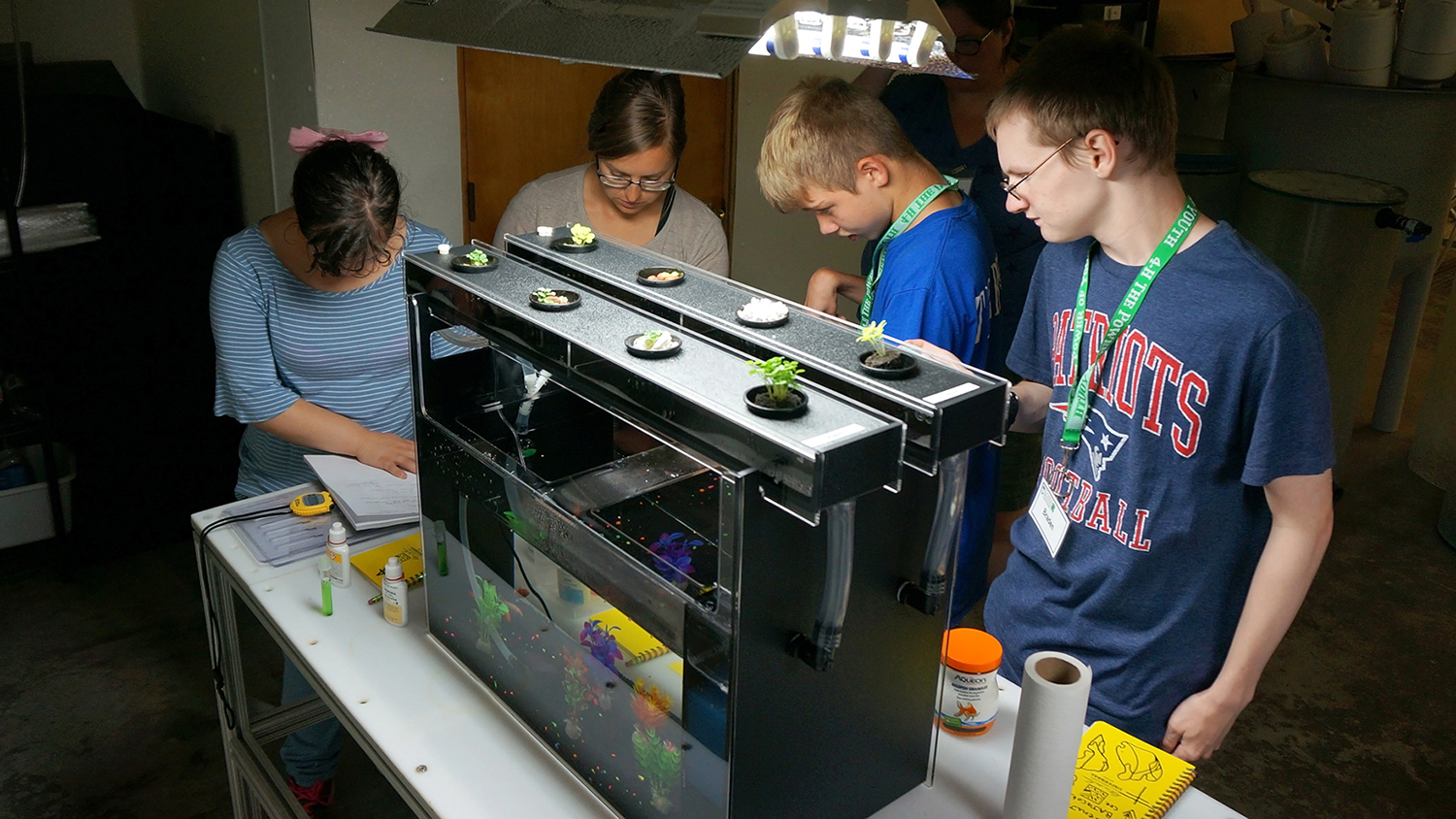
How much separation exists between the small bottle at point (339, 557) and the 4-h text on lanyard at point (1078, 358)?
1.10m

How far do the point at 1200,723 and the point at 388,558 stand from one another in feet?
4.18

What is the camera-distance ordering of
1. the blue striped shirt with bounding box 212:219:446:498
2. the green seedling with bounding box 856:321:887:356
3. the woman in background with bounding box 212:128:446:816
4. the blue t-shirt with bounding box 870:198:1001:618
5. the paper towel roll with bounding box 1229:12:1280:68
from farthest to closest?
the paper towel roll with bounding box 1229:12:1280:68, the blue striped shirt with bounding box 212:219:446:498, the woman in background with bounding box 212:128:446:816, the blue t-shirt with bounding box 870:198:1001:618, the green seedling with bounding box 856:321:887:356

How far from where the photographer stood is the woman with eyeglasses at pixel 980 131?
237 centimetres

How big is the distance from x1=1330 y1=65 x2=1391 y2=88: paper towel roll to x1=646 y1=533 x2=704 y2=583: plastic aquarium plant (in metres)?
3.85

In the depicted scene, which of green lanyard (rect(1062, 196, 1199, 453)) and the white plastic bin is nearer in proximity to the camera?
green lanyard (rect(1062, 196, 1199, 453))

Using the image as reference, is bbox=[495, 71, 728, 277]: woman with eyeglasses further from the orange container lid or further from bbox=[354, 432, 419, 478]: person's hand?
the orange container lid

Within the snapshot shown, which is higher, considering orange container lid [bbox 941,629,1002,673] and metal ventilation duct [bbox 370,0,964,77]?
metal ventilation duct [bbox 370,0,964,77]

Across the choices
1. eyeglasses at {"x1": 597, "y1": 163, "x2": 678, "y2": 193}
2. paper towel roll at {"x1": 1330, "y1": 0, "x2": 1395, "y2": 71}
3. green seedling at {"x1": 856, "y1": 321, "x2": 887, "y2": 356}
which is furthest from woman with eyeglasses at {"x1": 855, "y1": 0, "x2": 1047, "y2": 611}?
paper towel roll at {"x1": 1330, "y1": 0, "x2": 1395, "y2": 71}

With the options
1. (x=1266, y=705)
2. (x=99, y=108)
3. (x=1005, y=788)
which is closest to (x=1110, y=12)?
(x=1266, y=705)

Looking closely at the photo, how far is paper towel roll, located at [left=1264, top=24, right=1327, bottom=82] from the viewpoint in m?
4.27

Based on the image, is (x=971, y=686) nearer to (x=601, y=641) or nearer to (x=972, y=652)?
(x=972, y=652)

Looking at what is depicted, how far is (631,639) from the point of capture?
1.37 m

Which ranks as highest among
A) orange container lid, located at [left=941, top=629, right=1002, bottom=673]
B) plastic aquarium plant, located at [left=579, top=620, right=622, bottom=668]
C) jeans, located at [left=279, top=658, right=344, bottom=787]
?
plastic aquarium plant, located at [left=579, top=620, right=622, bottom=668]

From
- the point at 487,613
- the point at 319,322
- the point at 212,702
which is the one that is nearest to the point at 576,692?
the point at 487,613
